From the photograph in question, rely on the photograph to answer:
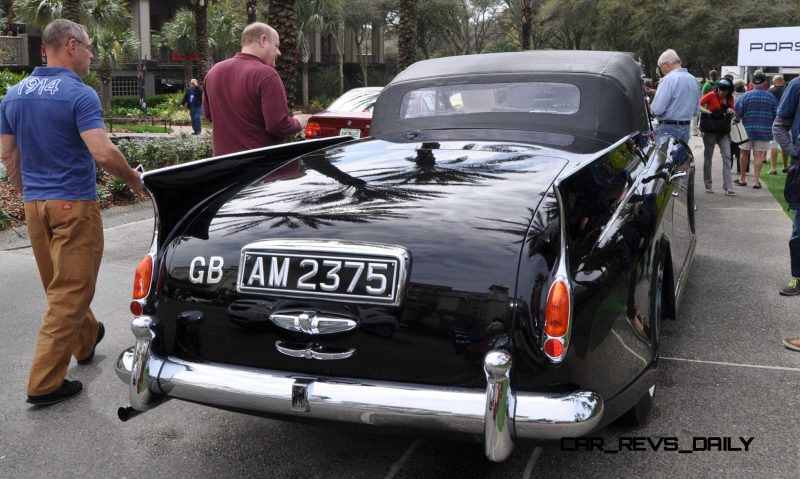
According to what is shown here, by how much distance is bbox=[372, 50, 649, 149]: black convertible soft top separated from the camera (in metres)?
4.46

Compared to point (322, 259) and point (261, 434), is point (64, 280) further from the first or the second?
point (322, 259)

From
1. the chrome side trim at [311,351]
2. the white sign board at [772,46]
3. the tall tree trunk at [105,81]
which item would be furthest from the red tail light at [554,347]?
the tall tree trunk at [105,81]

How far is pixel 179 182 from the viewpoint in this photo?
3.31 m

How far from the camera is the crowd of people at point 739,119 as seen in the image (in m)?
5.77

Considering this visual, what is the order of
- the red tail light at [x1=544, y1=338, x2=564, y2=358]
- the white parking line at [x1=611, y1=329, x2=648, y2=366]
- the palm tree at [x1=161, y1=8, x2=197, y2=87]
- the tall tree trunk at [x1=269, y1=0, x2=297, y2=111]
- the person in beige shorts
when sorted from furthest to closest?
the palm tree at [x1=161, y1=8, x2=197, y2=87] < the tall tree trunk at [x1=269, y1=0, x2=297, y2=111] < the person in beige shorts < the white parking line at [x1=611, y1=329, x2=648, y2=366] < the red tail light at [x1=544, y1=338, x2=564, y2=358]

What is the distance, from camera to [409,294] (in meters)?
2.74

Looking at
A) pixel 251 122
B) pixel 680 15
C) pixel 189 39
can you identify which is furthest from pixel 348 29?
pixel 251 122

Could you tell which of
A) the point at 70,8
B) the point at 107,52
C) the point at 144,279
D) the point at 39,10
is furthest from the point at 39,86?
the point at 107,52

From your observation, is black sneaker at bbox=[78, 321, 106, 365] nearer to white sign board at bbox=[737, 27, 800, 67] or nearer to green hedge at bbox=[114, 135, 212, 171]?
green hedge at bbox=[114, 135, 212, 171]

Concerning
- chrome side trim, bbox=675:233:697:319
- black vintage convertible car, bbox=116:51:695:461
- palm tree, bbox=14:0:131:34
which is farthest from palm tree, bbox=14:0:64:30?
black vintage convertible car, bbox=116:51:695:461

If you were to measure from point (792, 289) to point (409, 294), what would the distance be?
4.27 metres

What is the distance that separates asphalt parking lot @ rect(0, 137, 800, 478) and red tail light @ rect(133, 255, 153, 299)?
2.52ft

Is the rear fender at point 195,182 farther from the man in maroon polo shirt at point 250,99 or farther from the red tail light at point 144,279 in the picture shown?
the man in maroon polo shirt at point 250,99

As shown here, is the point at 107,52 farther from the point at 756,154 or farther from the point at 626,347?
the point at 626,347
